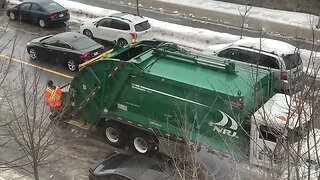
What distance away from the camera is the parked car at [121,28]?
21312mm

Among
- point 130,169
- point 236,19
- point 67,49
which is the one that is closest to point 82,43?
point 67,49

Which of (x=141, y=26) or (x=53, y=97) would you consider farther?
(x=141, y=26)

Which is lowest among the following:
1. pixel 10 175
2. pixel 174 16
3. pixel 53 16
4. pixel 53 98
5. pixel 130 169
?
pixel 10 175

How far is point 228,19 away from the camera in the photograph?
25.4 m

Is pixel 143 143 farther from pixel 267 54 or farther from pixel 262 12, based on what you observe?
pixel 262 12

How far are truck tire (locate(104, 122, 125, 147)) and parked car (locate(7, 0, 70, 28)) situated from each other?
11705 millimetres

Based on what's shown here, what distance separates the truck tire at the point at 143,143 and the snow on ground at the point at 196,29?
904 cm

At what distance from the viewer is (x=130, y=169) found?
35.8 ft

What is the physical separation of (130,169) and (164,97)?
2.43 m

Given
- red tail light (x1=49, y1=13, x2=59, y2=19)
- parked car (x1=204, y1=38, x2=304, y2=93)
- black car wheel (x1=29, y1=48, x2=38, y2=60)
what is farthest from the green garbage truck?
red tail light (x1=49, y1=13, x2=59, y2=19)

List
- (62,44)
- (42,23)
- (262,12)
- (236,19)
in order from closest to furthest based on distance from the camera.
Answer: (62,44), (42,23), (236,19), (262,12)

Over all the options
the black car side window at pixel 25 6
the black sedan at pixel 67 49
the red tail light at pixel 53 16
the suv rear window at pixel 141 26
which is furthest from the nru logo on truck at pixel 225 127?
the black car side window at pixel 25 6

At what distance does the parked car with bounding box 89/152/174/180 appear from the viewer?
10.7m

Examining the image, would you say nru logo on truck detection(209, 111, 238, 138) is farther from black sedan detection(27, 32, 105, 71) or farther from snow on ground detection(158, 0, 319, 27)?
snow on ground detection(158, 0, 319, 27)
